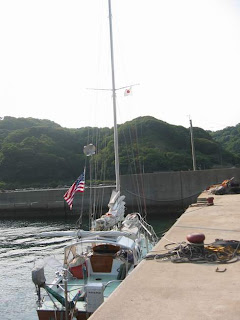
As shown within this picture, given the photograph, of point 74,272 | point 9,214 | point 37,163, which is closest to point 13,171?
point 37,163

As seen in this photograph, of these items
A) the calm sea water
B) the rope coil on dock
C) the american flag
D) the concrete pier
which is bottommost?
the calm sea water

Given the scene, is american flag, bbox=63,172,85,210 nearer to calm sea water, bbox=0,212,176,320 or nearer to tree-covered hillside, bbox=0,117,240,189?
calm sea water, bbox=0,212,176,320

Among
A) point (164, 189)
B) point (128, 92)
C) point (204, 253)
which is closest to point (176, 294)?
point (204, 253)

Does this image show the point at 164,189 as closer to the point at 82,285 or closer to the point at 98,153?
the point at 82,285

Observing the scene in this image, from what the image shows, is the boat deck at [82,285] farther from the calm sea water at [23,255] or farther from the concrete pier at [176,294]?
the concrete pier at [176,294]

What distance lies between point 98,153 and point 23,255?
44.5 meters

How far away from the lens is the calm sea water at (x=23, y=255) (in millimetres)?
11228

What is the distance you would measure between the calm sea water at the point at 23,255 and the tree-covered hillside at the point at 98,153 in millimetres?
28230

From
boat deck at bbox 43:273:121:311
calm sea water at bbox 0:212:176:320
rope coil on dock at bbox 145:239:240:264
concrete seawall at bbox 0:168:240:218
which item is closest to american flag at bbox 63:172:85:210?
calm sea water at bbox 0:212:176:320

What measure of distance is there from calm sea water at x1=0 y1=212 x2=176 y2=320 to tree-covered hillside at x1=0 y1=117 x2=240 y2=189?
28.2 m

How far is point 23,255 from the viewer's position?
1845cm

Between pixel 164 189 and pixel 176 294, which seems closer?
pixel 176 294

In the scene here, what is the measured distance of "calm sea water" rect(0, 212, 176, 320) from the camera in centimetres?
1123

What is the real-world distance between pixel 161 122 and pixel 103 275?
88.3 meters
